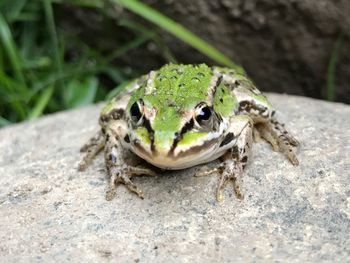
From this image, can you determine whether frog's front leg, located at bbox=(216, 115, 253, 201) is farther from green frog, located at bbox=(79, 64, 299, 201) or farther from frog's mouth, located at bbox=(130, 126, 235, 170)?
frog's mouth, located at bbox=(130, 126, 235, 170)

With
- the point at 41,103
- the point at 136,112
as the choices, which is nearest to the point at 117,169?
the point at 136,112

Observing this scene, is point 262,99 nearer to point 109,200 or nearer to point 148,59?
point 109,200

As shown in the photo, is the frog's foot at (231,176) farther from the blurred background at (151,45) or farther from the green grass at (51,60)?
the green grass at (51,60)

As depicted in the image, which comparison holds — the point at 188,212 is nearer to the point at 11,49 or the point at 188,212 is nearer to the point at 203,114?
the point at 203,114

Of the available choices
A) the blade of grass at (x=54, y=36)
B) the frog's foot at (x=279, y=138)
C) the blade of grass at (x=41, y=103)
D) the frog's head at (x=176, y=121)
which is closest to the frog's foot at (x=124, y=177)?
the frog's head at (x=176, y=121)

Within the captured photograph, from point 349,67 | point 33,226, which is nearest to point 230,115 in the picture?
point 33,226

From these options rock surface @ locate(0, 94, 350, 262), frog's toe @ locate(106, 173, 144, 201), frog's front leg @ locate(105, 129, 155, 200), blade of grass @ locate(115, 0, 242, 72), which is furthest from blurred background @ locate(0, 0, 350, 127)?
frog's toe @ locate(106, 173, 144, 201)
